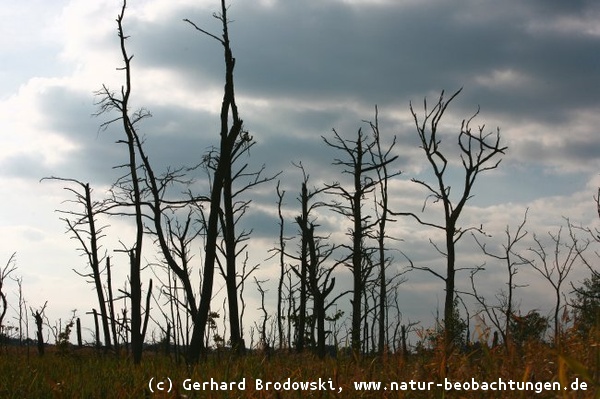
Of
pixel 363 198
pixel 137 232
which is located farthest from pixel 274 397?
pixel 363 198

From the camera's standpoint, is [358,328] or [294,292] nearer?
[358,328]

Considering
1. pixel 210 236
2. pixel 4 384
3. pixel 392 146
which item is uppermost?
pixel 392 146

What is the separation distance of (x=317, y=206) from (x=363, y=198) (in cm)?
345

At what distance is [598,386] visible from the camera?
1781 mm

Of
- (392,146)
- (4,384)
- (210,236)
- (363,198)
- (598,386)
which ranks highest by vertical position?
(392,146)

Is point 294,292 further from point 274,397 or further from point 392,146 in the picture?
point 274,397

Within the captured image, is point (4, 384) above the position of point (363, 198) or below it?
below

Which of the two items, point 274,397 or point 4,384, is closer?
point 274,397

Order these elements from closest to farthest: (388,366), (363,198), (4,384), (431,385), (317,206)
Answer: (431,385), (388,366), (4,384), (363,198), (317,206)

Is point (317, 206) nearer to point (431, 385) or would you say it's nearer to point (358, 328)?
point (358, 328)

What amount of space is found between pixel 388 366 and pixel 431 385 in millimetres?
993

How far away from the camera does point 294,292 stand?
90.4ft

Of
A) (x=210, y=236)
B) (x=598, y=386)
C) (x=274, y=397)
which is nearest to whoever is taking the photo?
(x=598, y=386)

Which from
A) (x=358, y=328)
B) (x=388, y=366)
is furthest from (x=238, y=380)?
(x=358, y=328)
